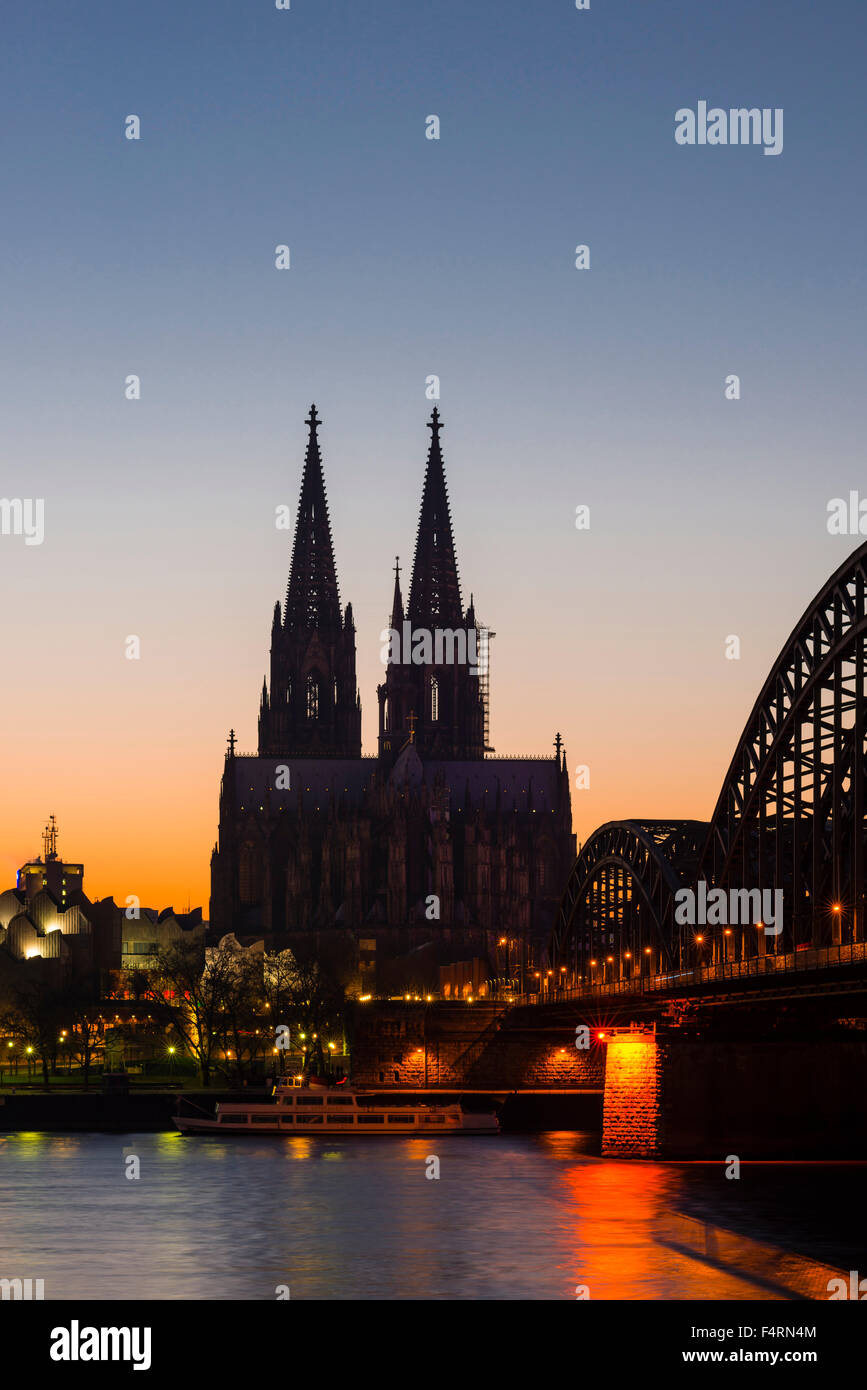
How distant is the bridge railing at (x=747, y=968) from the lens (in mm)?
62875

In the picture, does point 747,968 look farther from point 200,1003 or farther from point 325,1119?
point 200,1003

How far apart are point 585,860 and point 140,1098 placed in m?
31.5

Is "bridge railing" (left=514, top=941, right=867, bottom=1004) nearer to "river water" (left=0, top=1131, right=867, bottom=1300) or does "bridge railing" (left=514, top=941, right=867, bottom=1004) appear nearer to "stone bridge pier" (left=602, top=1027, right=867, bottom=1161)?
"stone bridge pier" (left=602, top=1027, right=867, bottom=1161)

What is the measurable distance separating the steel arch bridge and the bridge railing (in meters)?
1.69

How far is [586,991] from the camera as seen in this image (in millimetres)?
105188

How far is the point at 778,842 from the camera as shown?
8388 centimetres

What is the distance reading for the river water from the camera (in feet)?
192
